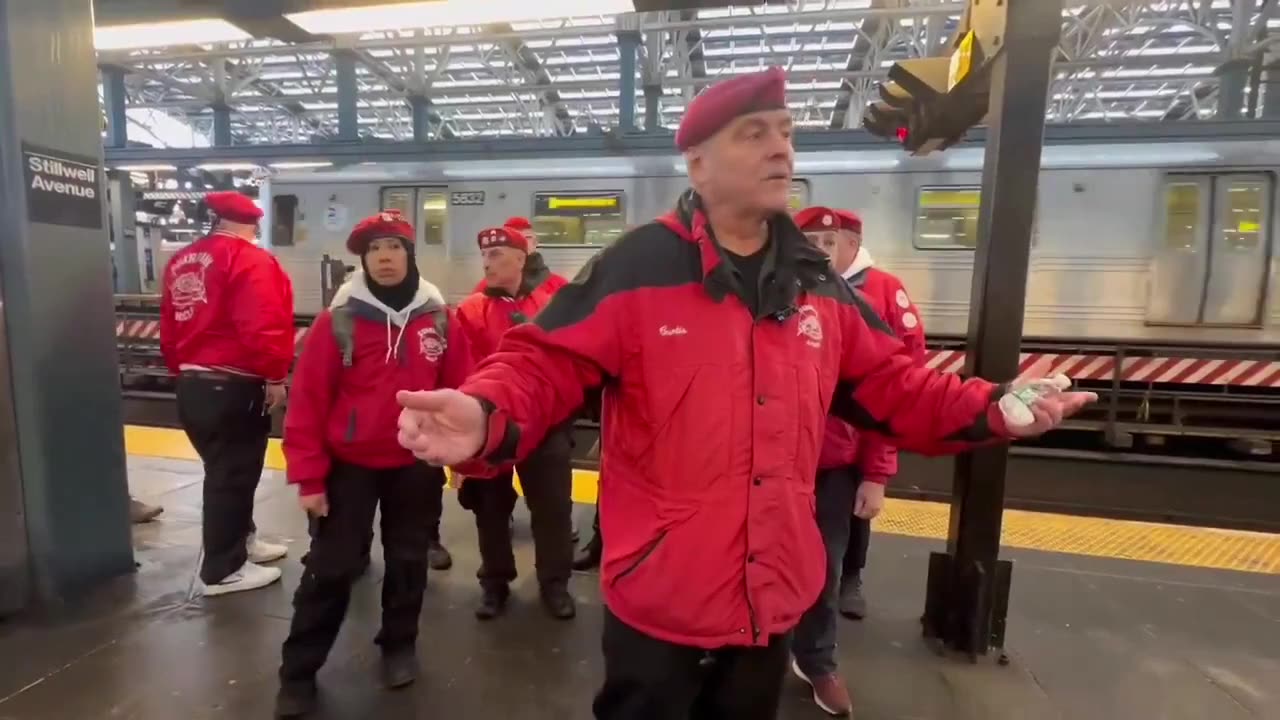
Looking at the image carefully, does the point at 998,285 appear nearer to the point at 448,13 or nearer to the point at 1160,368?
the point at 448,13

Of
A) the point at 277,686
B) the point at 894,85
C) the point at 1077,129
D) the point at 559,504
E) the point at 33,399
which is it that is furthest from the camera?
the point at 1077,129

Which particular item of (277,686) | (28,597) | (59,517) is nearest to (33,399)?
(59,517)

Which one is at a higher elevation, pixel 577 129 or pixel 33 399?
pixel 577 129

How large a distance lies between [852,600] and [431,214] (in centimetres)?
749

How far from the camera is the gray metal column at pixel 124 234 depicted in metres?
12.6

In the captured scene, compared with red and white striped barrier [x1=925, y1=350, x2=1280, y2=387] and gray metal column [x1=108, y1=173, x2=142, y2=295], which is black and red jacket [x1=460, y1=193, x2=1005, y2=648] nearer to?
red and white striped barrier [x1=925, y1=350, x2=1280, y2=387]

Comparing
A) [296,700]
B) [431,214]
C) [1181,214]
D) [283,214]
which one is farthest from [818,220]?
[283,214]

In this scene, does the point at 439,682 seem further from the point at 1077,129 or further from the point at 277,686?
the point at 1077,129

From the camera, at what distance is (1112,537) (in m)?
4.80

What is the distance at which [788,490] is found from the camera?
1.68 metres

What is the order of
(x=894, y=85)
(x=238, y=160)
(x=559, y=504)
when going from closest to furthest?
(x=559, y=504) → (x=894, y=85) → (x=238, y=160)

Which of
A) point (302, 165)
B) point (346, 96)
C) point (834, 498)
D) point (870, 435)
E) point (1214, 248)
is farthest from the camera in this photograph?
point (346, 96)

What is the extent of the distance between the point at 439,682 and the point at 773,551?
1944mm

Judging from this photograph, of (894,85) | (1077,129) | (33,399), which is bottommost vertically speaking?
(33,399)
